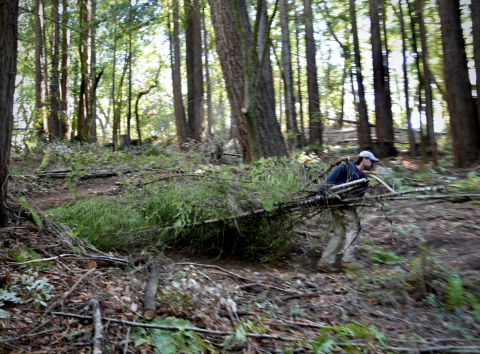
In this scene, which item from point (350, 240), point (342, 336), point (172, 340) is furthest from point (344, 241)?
point (172, 340)

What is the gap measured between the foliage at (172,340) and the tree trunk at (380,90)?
38.8 feet

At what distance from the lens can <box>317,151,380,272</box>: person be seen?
6586 mm

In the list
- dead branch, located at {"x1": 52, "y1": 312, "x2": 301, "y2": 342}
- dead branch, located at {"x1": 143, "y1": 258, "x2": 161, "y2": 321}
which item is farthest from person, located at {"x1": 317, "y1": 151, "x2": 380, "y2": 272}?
dead branch, located at {"x1": 143, "y1": 258, "x2": 161, "y2": 321}

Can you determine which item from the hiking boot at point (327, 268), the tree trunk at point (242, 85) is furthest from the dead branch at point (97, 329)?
the tree trunk at point (242, 85)

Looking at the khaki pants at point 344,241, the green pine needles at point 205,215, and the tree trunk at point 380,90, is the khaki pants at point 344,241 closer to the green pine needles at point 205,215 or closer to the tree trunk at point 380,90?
the green pine needles at point 205,215

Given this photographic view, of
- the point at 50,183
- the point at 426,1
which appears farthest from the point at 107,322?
the point at 426,1

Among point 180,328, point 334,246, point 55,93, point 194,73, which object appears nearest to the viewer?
point 180,328

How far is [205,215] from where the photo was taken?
6520 mm

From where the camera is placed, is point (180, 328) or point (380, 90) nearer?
point (180, 328)

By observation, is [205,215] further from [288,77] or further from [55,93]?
[55,93]

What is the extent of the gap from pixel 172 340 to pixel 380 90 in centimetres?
1318

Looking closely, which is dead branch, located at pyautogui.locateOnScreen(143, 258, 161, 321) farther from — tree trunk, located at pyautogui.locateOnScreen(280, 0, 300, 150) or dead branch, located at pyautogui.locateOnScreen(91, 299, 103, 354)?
tree trunk, located at pyautogui.locateOnScreen(280, 0, 300, 150)

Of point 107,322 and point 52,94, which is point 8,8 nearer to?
point 107,322

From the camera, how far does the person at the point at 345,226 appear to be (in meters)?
6.59
